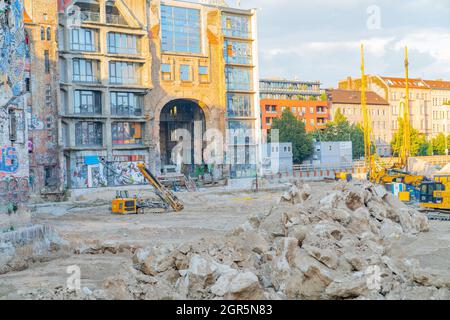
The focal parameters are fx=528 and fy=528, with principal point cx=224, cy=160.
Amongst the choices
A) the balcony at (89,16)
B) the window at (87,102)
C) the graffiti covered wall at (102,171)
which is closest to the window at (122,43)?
the balcony at (89,16)

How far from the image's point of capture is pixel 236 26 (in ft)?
206

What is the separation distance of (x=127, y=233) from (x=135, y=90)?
2715cm

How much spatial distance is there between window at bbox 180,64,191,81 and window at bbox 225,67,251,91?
517 cm

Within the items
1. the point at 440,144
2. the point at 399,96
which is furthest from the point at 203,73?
the point at 399,96

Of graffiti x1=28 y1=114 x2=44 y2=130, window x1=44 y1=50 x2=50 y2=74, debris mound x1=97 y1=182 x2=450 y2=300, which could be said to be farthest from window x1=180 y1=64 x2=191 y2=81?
debris mound x1=97 y1=182 x2=450 y2=300

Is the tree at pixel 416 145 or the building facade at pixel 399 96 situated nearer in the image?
the tree at pixel 416 145

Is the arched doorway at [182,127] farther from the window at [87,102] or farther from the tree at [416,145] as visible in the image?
the tree at [416,145]

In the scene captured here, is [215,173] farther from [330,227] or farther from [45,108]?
[330,227]

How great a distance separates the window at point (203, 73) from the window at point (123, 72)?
298 inches

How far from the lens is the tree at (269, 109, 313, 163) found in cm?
6919

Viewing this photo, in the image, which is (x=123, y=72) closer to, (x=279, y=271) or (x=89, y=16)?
(x=89, y=16)

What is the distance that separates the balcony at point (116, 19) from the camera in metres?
54.0

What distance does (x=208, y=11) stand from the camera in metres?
60.3
